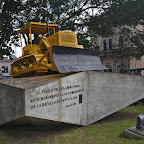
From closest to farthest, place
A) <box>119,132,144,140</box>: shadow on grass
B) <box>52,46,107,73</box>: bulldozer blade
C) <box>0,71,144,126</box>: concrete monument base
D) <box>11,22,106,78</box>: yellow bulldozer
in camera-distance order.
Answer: <box>119,132,144,140</box>: shadow on grass
<box>0,71,144,126</box>: concrete monument base
<box>52,46,107,73</box>: bulldozer blade
<box>11,22,106,78</box>: yellow bulldozer

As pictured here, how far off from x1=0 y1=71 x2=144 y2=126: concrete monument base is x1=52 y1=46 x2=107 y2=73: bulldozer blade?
75 centimetres

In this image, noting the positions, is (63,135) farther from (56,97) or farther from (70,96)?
(70,96)

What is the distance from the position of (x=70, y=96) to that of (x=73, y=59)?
2.08m

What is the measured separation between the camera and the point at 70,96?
5.78 meters

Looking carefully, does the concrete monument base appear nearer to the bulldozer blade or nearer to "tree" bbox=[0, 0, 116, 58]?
the bulldozer blade

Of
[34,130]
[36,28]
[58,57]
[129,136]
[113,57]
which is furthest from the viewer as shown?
[113,57]

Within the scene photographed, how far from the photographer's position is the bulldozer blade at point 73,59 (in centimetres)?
689

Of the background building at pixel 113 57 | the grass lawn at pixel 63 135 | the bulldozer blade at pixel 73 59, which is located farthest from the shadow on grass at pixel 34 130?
the background building at pixel 113 57

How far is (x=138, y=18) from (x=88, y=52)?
7.92 metres

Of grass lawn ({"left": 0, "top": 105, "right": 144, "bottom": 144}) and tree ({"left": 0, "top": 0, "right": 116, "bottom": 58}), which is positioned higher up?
tree ({"left": 0, "top": 0, "right": 116, "bottom": 58})

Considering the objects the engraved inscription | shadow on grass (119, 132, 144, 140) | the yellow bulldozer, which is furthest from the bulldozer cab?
shadow on grass (119, 132, 144, 140)

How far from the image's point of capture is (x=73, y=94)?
19.2 ft

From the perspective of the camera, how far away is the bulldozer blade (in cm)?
689

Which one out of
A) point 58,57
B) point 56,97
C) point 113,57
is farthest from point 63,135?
point 113,57
